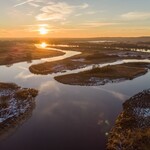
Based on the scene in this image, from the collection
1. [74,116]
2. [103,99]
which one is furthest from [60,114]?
[103,99]

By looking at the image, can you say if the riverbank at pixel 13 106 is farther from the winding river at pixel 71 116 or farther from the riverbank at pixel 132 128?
the riverbank at pixel 132 128

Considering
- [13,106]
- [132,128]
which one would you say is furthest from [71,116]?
[13,106]

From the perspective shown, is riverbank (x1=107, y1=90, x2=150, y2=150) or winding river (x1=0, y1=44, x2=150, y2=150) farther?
winding river (x1=0, y1=44, x2=150, y2=150)

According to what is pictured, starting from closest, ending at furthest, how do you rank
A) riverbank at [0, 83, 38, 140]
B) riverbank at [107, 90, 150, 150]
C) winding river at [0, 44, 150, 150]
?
1. riverbank at [107, 90, 150, 150]
2. winding river at [0, 44, 150, 150]
3. riverbank at [0, 83, 38, 140]

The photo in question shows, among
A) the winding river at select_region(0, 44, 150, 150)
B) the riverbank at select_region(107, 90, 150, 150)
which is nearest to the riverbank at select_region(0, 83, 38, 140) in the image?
the winding river at select_region(0, 44, 150, 150)

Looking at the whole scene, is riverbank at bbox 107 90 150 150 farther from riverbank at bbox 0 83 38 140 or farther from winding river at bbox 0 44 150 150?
riverbank at bbox 0 83 38 140

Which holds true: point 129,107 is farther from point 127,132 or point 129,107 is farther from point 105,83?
point 105,83

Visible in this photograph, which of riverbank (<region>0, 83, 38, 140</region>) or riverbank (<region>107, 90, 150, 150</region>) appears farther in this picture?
riverbank (<region>0, 83, 38, 140</region>)

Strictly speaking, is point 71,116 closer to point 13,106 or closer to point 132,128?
point 132,128

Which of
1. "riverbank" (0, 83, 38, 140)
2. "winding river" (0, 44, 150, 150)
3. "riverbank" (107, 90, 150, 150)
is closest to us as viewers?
"riverbank" (107, 90, 150, 150)

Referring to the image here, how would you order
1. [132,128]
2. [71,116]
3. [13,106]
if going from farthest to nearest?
[13,106], [71,116], [132,128]
